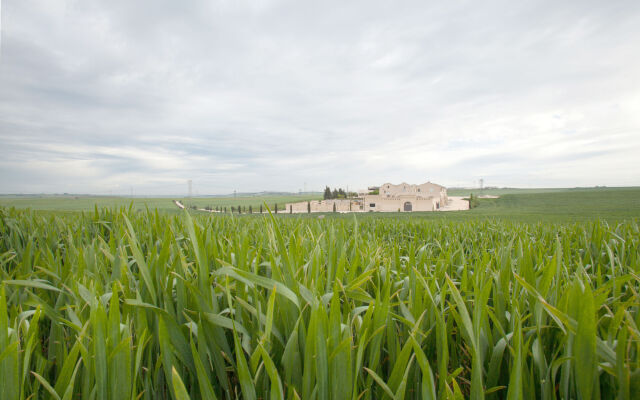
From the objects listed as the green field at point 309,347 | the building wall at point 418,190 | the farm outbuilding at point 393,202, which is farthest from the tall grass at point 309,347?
the building wall at point 418,190

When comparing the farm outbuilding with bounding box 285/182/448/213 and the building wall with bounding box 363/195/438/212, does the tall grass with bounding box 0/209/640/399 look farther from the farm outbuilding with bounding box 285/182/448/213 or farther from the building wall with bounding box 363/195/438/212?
the building wall with bounding box 363/195/438/212

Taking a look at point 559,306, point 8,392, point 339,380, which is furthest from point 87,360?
point 559,306

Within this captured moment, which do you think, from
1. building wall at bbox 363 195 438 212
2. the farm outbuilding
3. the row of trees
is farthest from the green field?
the row of trees

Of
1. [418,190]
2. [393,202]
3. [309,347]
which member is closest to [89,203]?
[309,347]

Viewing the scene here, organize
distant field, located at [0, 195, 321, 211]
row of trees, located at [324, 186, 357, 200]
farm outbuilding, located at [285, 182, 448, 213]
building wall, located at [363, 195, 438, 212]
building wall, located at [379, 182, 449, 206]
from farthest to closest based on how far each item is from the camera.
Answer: row of trees, located at [324, 186, 357, 200] < building wall, located at [379, 182, 449, 206] < farm outbuilding, located at [285, 182, 448, 213] < building wall, located at [363, 195, 438, 212] < distant field, located at [0, 195, 321, 211]

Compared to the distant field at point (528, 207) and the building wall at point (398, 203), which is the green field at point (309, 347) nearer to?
the distant field at point (528, 207)

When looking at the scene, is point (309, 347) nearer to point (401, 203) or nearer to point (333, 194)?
point (401, 203)

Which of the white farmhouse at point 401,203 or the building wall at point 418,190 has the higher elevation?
the building wall at point 418,190

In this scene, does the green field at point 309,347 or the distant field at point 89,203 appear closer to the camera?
the green field at point 309,347

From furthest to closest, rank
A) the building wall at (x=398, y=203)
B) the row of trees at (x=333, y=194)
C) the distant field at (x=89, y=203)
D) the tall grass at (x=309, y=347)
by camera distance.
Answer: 1. the row of trees at (x=333, y=194)
2. the building wall at (x=398, y=203)
3. the distant field at (x=89, y=203)
4. the tall grass at (x=309, y=347)

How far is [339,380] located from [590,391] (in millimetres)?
555

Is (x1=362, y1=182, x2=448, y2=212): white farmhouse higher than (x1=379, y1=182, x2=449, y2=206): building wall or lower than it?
lower

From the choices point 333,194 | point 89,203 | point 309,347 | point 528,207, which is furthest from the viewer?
point 333,194

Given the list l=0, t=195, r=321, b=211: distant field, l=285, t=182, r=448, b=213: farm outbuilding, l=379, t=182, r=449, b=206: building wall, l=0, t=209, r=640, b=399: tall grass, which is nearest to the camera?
l=0, t=209, r=640, b=399: tall grass
